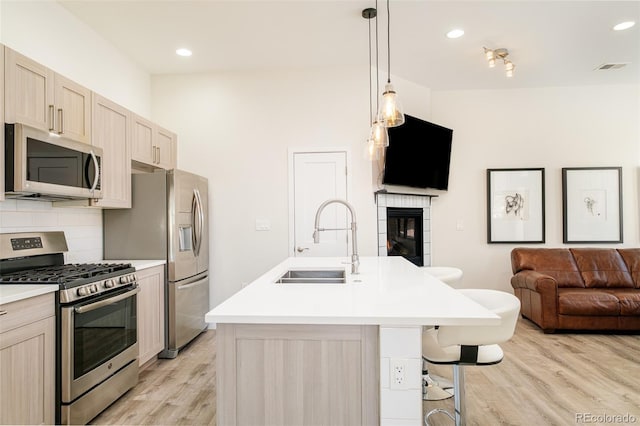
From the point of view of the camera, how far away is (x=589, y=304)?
3627 millimetres

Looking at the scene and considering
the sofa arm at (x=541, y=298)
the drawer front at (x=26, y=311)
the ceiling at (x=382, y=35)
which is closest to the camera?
the drawer front at (x=26, y=311)

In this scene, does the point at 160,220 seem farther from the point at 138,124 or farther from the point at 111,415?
the point at 111,415

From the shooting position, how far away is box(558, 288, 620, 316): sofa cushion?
3.61m

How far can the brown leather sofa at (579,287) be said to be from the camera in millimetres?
3623

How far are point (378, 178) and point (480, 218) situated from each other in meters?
1.67

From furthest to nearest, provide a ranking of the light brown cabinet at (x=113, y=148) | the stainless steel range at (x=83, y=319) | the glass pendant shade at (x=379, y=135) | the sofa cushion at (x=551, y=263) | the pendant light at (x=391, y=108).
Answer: the sofa cushion at (x=551, y=263)
the light brown cabinet at (x=113, y=148)
the glass pendant shade at (x=379, y=135)
the pendant light at (x=391, y=108)
the stainless steel range at (x=83, y=319)

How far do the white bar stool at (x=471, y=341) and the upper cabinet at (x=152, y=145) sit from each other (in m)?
2.94

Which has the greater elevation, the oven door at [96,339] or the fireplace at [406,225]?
the fireplace at [406,225]

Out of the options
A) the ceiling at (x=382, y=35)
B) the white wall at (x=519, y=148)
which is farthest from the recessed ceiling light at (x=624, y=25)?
the white wall at (x=519, y=148)

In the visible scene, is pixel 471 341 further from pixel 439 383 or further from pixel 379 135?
pixel 379 135

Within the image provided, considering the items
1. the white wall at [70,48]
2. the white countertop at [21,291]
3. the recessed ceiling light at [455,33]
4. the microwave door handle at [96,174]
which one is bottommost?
the white countertop at [21,291]

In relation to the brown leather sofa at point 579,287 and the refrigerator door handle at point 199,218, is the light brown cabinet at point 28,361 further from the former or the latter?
the brown leather sofa at point 579,287

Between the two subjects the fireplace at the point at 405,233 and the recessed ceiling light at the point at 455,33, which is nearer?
the recessed ceiling light at the point at 455,33

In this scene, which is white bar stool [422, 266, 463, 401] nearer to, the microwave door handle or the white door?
the white door
